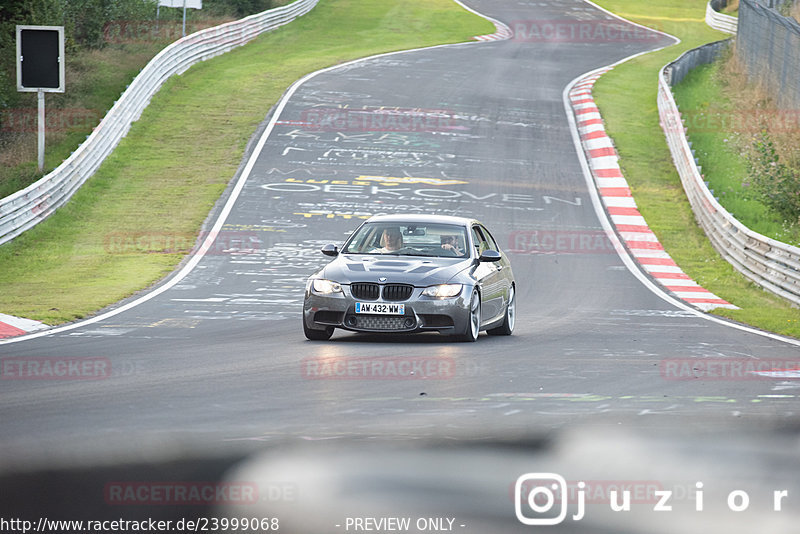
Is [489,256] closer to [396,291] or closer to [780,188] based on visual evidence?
[396,291]

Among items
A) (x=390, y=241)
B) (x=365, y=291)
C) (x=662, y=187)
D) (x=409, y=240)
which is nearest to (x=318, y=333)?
(x=365, y=291)

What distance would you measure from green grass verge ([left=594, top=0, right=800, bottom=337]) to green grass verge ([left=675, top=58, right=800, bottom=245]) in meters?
0.95

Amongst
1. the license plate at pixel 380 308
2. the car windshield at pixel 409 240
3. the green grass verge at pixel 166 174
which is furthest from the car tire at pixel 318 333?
the green grass verge at pixel 166 174

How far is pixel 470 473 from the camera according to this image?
646 centimetres

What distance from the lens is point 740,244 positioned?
22.2 m

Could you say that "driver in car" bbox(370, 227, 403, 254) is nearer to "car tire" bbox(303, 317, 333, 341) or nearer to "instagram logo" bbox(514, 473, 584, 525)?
"car tire" bbox(303, 317, 333, 341)

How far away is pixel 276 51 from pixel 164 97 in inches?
469

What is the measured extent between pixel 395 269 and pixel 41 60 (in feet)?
55.7

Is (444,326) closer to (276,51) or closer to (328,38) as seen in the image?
(276,51)

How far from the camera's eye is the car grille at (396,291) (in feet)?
40.7

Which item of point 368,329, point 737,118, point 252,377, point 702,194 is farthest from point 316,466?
point 737,118

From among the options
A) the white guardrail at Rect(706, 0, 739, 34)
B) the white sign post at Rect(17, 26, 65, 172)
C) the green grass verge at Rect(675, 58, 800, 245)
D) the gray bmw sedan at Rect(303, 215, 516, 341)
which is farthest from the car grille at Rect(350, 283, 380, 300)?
the white guardrail at Rect(706, 0, 739, 34)

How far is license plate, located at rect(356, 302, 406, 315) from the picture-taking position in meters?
12.3

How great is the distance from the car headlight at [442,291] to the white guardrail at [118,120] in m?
12.2
